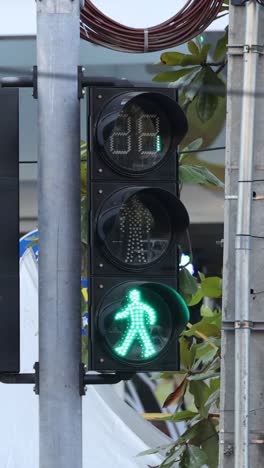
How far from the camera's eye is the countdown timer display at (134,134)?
495 cm

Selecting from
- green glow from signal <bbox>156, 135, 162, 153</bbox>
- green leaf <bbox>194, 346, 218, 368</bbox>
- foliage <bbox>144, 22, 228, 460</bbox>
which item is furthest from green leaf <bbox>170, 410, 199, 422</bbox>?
green glow from signal <bbox>156, 135, 162, 153</bbox>

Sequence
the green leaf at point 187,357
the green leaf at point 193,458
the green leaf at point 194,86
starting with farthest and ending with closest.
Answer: the green leaf at point 187,357 → the green leaf at point 194,86 → the green leaf at point 193,458

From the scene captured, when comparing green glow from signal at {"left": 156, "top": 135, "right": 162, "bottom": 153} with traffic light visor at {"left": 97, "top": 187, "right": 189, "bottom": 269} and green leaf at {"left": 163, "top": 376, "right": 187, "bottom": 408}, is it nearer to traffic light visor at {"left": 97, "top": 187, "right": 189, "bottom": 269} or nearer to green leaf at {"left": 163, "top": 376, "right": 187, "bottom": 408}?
traffic light visor at {"left": 97, "top": 187, "right": 189, "bottom": 269}

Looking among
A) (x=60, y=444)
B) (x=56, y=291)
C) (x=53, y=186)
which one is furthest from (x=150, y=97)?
(x=60, y=444)

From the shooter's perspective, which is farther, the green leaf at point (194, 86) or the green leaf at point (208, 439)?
the green leaf at point (194, 86)

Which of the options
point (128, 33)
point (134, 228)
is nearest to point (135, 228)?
point (134, 228)

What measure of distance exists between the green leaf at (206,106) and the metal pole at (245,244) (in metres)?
2.41

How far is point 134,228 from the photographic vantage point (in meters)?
5.02

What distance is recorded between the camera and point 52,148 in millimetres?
5191

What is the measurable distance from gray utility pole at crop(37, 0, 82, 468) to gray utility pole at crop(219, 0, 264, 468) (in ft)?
2.46

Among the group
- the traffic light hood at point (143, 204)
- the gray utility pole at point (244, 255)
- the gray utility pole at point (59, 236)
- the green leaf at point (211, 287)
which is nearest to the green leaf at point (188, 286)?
the green leaf at point (211, 287)

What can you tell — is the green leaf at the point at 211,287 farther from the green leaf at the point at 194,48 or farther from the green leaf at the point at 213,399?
the green leaf at the point at 194,48

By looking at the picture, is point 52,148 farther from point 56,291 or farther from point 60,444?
point 60,444

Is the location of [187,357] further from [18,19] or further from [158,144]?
[18,19]
